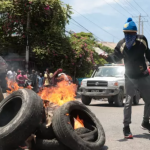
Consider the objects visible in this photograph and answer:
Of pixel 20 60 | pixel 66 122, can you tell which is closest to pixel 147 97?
pixel 66 122

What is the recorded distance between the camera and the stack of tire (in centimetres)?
444

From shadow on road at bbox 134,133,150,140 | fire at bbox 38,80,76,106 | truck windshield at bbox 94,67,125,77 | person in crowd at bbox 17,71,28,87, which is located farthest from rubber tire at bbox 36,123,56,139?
person in crowd at bbox 17,71,28,87

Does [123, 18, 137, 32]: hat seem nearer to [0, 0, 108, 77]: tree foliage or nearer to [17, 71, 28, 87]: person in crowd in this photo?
[17, 71, 28, 87]: person in crowd

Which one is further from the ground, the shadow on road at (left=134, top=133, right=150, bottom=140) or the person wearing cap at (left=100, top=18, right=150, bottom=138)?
the person wearing cap at (left=100, top=18, right=150, bottom=138)

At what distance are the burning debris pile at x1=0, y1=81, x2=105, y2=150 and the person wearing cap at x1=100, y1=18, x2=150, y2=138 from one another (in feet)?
3.12

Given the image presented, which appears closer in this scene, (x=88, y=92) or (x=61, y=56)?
(x=88, y=92)

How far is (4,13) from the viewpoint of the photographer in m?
22.4

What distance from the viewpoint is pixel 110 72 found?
47.9 ft

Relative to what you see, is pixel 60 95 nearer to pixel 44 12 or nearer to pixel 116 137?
pixel 116 137

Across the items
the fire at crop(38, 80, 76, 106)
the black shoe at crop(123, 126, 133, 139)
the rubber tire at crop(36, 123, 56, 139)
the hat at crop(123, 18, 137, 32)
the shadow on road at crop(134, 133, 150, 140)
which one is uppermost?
the hat at crop(123, 18, 137, 32)

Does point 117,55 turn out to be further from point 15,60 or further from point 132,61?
point 15,60

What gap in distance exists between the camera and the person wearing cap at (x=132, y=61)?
5.92 metres

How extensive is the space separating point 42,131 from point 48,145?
0.90 ft

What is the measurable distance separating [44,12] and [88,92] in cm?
1031
